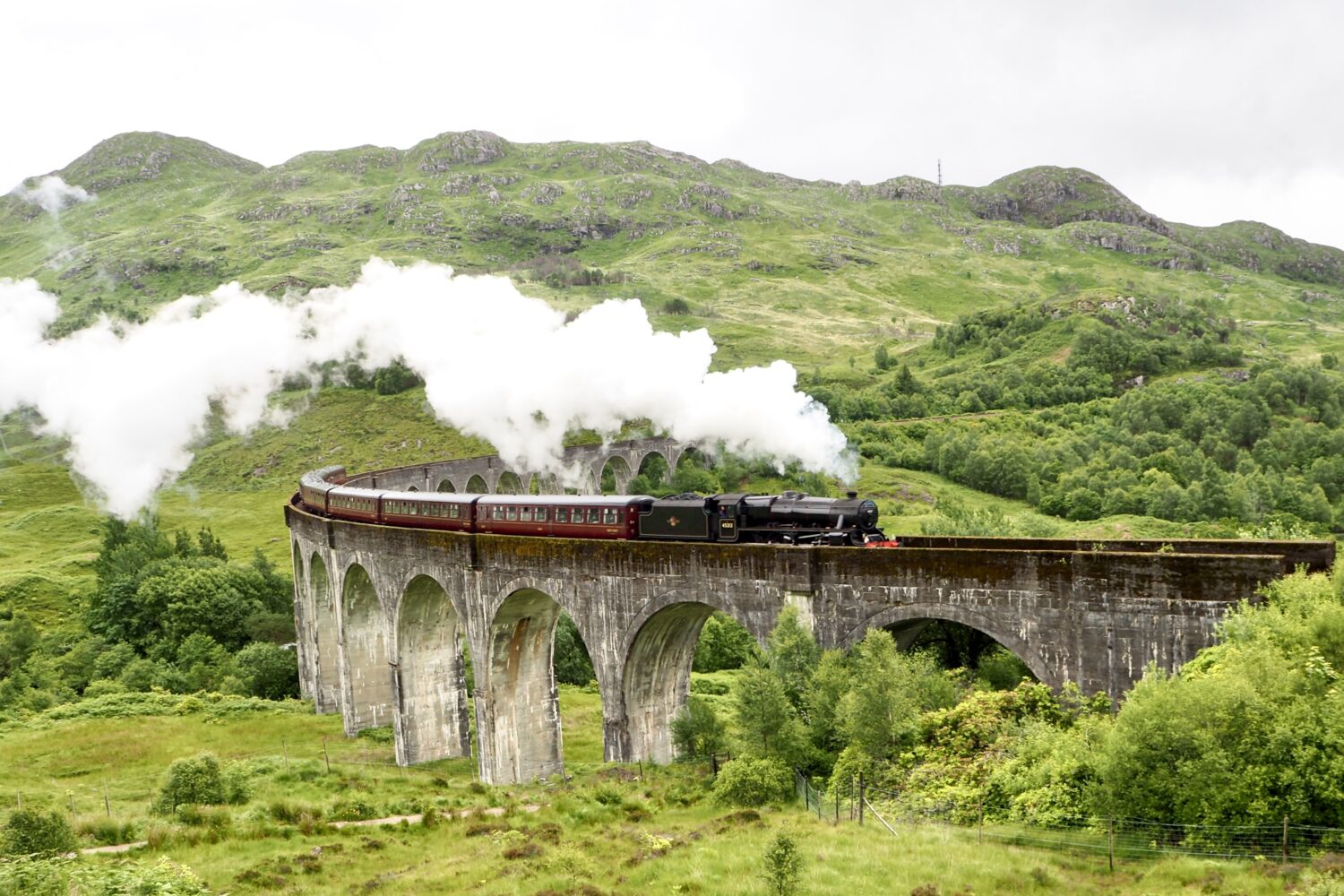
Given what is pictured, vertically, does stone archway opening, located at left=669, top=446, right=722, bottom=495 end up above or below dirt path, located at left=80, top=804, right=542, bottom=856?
above

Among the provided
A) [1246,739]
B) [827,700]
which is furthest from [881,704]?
[1246,739]

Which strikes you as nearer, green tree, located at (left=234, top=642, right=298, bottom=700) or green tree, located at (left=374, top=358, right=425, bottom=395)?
green tree, located at (left=234, top=642, right=298, bottom=700)

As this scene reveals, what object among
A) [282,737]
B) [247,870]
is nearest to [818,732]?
[247,870]

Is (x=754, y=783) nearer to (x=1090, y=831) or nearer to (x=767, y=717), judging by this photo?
(x=767, y=717)

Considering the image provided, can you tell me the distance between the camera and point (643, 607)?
95.5 ft

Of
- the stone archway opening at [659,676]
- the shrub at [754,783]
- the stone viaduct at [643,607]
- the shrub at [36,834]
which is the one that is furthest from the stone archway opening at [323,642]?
the shrub at [754,783]

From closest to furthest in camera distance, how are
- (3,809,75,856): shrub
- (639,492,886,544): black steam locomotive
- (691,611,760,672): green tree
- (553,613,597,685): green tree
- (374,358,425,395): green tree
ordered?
1. (3,809,75,856): shrub
2. (639,492,886,544): black steam locomotive
3. (553,613,597,685): green tree
4. (691,611,760,672): green tree
5. (374,358,425,395): green tree

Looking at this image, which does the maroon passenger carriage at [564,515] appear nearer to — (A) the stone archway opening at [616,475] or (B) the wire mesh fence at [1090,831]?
(B) the wire mesh fence at [1090,831]

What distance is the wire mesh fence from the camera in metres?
15.2

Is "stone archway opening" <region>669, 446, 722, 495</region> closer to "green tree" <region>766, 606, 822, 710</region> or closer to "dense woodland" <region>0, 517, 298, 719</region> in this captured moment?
"dense woodland" <region>0, 517, 298, 719</region>

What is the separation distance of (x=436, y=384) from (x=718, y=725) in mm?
67914

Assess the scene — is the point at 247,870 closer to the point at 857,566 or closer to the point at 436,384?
the point at 857,566

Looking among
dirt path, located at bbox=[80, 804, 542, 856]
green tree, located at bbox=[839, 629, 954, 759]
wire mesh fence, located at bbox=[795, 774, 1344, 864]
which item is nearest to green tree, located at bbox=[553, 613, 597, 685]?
dirt path, located at bbox=[80, 804, 542, 856]

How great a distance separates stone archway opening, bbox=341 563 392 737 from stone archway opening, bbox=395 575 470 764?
3.93 meters
